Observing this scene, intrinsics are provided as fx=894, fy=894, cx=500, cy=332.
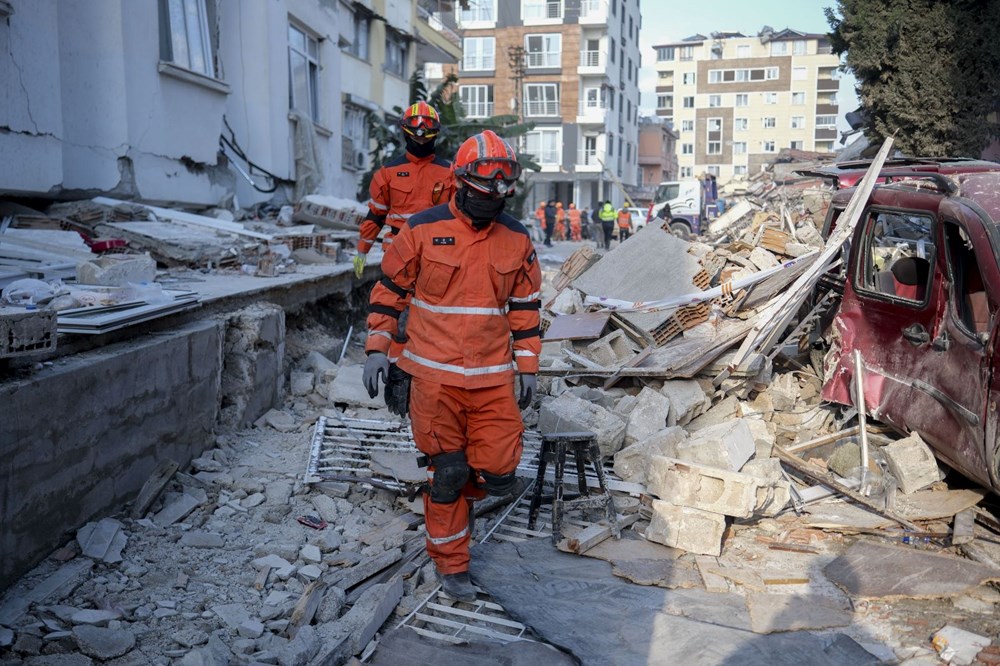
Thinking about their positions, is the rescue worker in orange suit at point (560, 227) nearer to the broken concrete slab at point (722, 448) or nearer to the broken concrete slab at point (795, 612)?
the broken concrete slab at point (722, 448)

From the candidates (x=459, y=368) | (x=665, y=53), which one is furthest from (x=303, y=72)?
(x=665, y=53)

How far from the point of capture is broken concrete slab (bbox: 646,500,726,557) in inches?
189

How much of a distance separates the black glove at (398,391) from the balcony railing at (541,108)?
53263mm

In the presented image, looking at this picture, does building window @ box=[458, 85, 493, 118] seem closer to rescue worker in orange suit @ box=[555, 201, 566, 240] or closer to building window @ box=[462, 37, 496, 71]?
building window @ box=[462, 37, 496, 71]

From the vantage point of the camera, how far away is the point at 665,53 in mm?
85062

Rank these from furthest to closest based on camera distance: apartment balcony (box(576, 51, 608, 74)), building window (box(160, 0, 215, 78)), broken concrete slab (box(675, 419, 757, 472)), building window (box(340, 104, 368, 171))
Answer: apartment balcony (box(576, 51, 608, 74)), building window (box(340, 104, 368, 171)), building window (box(160, 0, 215, 78)), broken concrete slab (box(675, 419, 757, 472))

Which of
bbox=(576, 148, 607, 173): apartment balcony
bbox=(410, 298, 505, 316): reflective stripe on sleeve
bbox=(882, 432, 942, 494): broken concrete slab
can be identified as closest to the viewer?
bbox=(410, 298, 505, 316): reflective stripe on sleeve

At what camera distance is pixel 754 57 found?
7906 centimetres

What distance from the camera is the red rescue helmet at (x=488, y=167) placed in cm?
404

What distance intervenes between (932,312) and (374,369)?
133 inches

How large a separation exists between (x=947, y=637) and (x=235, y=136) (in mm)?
12567

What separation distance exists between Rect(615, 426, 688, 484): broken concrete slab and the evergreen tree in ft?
43.0

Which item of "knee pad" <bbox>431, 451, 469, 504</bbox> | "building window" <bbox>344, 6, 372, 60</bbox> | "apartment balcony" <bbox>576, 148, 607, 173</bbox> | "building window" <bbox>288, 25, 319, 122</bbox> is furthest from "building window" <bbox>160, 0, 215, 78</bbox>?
"apartment balcony" <bbox>576, 148, 607, 173</bbox>

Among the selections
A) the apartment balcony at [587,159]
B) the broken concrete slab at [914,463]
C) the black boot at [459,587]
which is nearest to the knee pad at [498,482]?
the black boot at [459,587]
